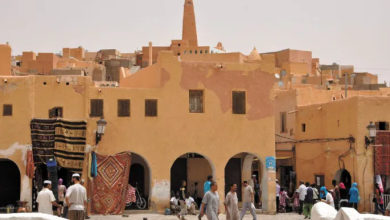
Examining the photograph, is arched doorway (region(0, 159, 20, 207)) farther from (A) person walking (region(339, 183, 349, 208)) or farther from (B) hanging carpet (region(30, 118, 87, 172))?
(A) person walking (region(339, 183, 349, 208))

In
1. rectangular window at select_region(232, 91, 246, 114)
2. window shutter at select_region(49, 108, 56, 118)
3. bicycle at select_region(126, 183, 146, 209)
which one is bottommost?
bicycle at select_region(126, 183, 146, 209)

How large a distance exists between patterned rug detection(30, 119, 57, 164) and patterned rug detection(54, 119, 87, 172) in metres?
0.21

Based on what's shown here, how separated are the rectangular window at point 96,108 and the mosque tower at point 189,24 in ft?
216

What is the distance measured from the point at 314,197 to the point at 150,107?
6.72 metres

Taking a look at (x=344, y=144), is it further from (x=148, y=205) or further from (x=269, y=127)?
(x=148, y=205)

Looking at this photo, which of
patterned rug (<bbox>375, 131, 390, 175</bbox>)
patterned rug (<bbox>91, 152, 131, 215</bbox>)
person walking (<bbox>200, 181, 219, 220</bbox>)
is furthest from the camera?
patterned rug (<bbox>375, 131, 390, 175</bbox>)

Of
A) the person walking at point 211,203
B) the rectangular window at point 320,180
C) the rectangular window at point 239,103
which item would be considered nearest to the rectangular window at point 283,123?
the rectangular window at point 320,180

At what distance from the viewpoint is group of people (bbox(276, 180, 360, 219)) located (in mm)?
23125

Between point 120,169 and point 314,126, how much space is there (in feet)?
34.4

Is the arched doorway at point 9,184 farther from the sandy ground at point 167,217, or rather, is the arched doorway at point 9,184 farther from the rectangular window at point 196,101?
the rectangular window at point 196,101

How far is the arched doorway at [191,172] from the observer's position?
2841cm

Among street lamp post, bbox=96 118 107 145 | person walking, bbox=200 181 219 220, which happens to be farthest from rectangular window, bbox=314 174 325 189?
person walking, bbox=200 181 219 220

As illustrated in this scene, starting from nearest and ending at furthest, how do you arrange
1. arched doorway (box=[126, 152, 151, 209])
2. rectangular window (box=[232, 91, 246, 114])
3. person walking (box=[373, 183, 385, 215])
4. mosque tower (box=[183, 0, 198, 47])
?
person walking (box=[373, 183, 385, 215]), rectangular window (box=[232, 91, 246, 114]), arched doorway (box=[126, 152, 151, 209]), mosque tower (box=[183, 0, 198, 47])

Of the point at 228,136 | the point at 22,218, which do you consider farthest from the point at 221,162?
the point at 22,218
